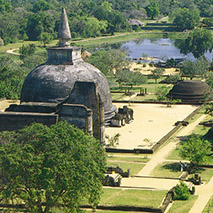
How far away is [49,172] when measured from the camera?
32594 millimetres

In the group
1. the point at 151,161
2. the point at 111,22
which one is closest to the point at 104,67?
the point at 151,161

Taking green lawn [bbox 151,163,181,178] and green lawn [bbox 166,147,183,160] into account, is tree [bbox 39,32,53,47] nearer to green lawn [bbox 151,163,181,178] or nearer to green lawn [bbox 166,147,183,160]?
green lawn [bbox 166,147,183,160]

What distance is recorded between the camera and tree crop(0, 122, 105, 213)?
1282 inches

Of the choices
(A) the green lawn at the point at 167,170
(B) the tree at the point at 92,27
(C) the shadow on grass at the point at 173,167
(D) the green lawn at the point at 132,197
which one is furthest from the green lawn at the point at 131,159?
(B) the tree at the point at 92,27

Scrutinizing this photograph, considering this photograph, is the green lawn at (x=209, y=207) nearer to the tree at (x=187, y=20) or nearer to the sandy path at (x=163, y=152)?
the sandy path at (x=163, y=152)

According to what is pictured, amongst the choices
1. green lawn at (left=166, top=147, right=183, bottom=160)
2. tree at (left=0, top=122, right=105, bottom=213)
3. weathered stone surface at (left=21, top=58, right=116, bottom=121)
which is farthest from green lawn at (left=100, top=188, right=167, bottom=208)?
weathered stone surface at (left=21, top=58, right=116, bottom=121)

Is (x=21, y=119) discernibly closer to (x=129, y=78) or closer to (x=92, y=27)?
(x=129, y=78)

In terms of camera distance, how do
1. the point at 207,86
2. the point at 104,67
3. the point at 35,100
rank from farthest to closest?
the point at 104,67 < the point at 207,86 < the point at 35,100

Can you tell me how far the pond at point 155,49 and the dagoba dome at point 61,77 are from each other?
64689mm

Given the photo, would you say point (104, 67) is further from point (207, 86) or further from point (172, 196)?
point (172, 196)

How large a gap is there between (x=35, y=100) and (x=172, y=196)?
82.2 ft

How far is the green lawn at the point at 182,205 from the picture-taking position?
36.6 m

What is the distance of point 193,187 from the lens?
1582 inches

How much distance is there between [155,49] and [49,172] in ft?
391
